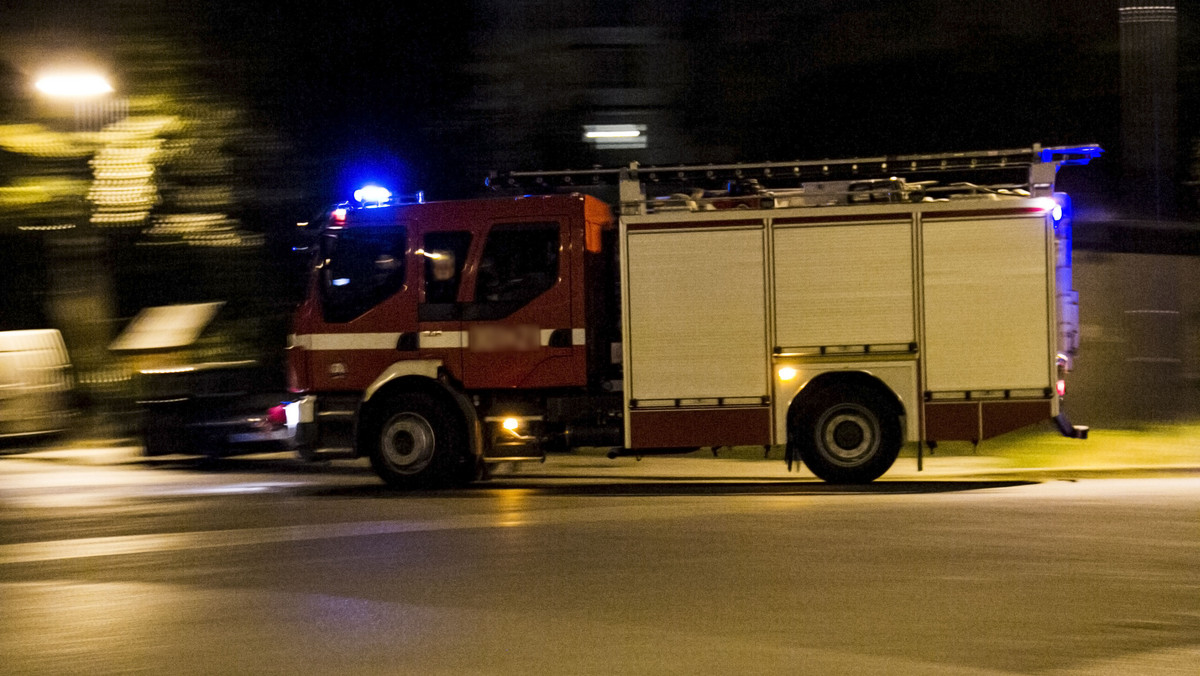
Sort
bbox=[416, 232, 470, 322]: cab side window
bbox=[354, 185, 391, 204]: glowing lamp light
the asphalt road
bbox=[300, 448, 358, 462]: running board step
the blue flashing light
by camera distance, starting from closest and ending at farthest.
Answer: the asphalt road < the blue flashing light < bbox=[416, 232, 470, 322]: cab side window < bbox=[300, 448, 358, 462]: running board step < bbox=[354, 185, 391, 204]: glowing lamp light

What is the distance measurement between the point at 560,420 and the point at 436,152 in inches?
282

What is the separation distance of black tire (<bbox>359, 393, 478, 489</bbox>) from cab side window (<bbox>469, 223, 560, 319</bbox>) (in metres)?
1.03

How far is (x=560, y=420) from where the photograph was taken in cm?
1182

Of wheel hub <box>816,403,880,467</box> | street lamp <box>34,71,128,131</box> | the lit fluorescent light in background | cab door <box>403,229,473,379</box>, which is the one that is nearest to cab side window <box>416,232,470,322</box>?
cab door <box>403,229,473,379</box>

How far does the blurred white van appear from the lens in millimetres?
15594

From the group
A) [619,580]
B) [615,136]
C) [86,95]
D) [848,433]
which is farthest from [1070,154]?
[86,95]

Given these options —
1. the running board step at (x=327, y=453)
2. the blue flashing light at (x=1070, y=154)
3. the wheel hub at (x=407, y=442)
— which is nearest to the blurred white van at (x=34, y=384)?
the running board step at (x=327, y=453)

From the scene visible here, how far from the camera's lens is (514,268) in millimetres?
11719

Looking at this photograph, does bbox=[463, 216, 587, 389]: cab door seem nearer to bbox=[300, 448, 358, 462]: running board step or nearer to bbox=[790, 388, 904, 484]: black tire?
bbox=[300, 448, 358, 462]: running board step

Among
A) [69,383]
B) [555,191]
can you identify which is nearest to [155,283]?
[69,383]

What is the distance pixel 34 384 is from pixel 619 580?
36.4 feet

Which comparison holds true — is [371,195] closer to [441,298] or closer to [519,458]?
[441,298]

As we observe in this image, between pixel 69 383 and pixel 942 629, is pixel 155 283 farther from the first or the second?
pixel 942 629

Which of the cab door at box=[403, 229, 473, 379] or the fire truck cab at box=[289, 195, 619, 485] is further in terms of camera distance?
the cab door at box=[403, 229, 473, 379]
